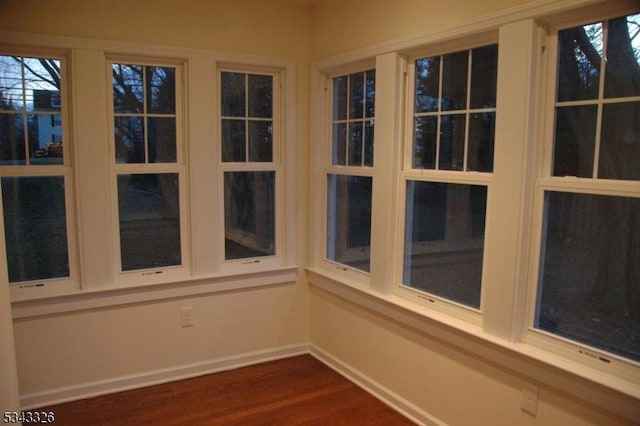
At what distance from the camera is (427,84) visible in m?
2.72

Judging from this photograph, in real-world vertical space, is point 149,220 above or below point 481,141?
below

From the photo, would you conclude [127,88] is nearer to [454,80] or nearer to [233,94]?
[233,94]

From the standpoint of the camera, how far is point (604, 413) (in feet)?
6.27

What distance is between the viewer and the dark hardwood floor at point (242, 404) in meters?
2.83

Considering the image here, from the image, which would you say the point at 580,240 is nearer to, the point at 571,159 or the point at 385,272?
the point at 571,159

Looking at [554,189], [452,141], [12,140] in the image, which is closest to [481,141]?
[452,141]

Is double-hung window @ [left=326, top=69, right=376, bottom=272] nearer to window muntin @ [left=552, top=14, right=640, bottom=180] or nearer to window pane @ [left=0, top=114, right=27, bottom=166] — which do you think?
window muntin @ [left=552, top=14, right=640, bottom=180]

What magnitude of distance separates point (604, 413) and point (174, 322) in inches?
100

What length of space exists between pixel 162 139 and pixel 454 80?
6.21 ft

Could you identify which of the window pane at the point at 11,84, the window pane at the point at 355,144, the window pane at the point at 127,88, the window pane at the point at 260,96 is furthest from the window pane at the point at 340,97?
the window pane at the point at 11,84

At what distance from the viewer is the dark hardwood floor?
9.29ft

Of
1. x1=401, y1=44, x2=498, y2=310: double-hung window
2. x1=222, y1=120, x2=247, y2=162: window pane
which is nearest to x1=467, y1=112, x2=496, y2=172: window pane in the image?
x1=401, y1=44, x2=498, y2=310: double-hung window

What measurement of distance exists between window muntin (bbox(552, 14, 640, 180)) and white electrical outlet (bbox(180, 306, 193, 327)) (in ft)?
8.00

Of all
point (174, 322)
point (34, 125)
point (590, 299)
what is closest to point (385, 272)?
point (590, 299)
